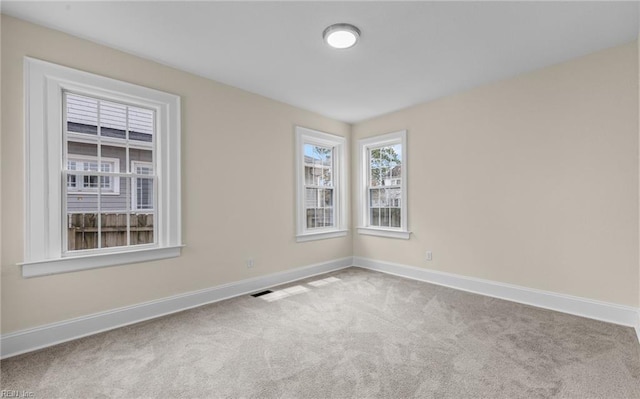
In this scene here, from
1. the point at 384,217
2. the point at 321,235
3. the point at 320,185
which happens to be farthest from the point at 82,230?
the point at 384,217

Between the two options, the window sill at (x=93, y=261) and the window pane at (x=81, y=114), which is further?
the window pane at (x=81, y=114)

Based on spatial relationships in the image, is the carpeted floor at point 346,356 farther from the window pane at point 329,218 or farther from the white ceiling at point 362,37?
the white ceiling at point 362,37

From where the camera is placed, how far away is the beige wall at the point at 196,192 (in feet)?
7.63

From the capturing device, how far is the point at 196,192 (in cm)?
336

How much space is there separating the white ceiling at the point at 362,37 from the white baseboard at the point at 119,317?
99.8 inches

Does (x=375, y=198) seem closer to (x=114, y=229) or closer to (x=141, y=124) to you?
(x=141, y=124)

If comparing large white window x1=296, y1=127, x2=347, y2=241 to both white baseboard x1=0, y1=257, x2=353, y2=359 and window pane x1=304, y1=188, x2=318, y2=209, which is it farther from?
white baseboard x1=0, y1=257, x2=353, y2=359

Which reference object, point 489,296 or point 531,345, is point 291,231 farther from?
point 531,345

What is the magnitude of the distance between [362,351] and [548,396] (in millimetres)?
1193

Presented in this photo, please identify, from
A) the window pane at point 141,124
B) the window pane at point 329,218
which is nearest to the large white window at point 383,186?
the window pane at point 329,218

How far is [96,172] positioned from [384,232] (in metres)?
3.88

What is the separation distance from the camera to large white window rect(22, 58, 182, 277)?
7.93ft

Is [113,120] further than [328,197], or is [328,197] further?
[328,197]

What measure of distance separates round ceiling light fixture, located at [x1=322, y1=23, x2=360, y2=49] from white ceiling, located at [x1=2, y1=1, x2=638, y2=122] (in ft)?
0.19
